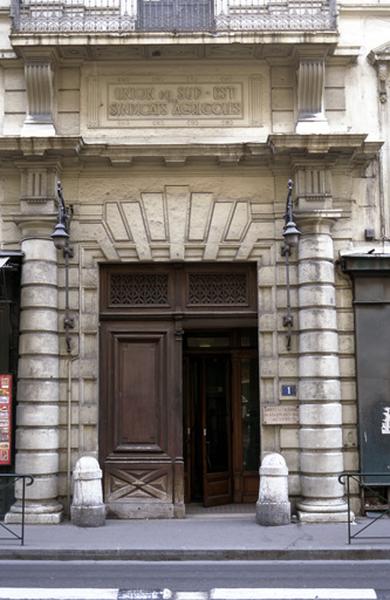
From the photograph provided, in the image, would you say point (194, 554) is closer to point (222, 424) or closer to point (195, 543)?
point (195, 543)

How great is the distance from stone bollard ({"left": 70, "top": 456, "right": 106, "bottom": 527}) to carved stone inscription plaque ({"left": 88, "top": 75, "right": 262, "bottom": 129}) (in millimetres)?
5561

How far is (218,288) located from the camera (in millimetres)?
13062

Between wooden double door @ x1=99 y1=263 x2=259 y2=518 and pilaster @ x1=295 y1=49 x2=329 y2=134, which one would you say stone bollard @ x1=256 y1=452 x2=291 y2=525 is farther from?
pilaster @ x1=295 y1=49 x2=329 y2=134

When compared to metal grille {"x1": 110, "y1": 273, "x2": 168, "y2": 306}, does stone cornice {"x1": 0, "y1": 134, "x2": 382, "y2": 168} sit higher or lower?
higher

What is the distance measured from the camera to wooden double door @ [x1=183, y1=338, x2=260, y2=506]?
14.1 meters

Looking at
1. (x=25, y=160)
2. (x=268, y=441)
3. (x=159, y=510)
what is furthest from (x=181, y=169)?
(x=159, y=510)

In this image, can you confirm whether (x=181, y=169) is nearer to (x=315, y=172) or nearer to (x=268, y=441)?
(x=315, y=172)

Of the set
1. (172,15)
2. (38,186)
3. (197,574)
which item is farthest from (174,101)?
(197,574)

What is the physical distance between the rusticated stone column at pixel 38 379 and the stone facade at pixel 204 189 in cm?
2

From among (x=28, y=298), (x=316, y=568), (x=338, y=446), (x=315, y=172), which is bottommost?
(x=316, y=568)

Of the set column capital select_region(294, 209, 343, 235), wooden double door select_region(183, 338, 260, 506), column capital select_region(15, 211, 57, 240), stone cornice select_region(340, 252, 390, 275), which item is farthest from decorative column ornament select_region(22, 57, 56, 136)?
stone cornice select_region(340, 252, 390, 275)

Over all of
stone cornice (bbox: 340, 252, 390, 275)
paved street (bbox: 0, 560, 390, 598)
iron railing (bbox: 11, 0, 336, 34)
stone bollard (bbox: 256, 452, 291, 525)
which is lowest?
paved street (bbox: 0, 560, 390, 598)

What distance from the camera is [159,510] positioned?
12.5m

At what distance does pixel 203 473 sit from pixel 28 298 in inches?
175
